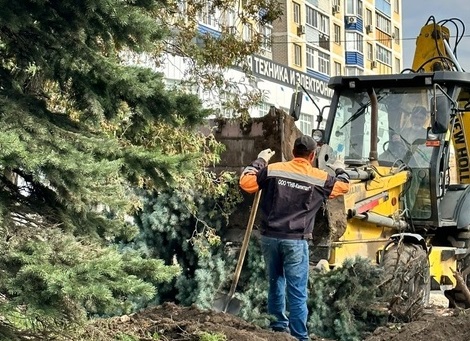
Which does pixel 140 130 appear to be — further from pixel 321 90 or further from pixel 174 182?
pixel 321 90

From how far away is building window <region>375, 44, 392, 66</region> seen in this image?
227 feet

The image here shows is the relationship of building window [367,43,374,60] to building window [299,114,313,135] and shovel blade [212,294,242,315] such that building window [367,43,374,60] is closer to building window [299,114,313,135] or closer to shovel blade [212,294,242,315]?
building window [299,114,313,135]

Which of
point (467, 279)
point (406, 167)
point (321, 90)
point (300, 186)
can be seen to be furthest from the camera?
point (321, 90)

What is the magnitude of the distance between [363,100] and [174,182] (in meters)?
5.93

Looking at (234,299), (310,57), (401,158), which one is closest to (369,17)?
(310,57)

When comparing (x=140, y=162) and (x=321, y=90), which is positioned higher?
(x=321, y=90)

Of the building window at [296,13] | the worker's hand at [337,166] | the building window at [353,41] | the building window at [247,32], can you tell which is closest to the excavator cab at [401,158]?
the worker's hand at [337,166]

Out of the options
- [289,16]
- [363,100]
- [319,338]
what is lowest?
[319,338]

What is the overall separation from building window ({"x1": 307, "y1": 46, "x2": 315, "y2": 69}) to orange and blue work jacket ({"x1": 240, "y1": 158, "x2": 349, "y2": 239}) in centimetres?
4925

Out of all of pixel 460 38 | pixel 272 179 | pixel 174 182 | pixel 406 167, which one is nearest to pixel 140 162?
pixel 174 182

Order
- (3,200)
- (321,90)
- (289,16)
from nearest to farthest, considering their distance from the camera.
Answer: (3,200) < (321,90) < (289,16)

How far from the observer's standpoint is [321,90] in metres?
45.2

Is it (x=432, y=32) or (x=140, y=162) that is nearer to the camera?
(x=140, y=162)

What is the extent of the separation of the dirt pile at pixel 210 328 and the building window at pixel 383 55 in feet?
205
